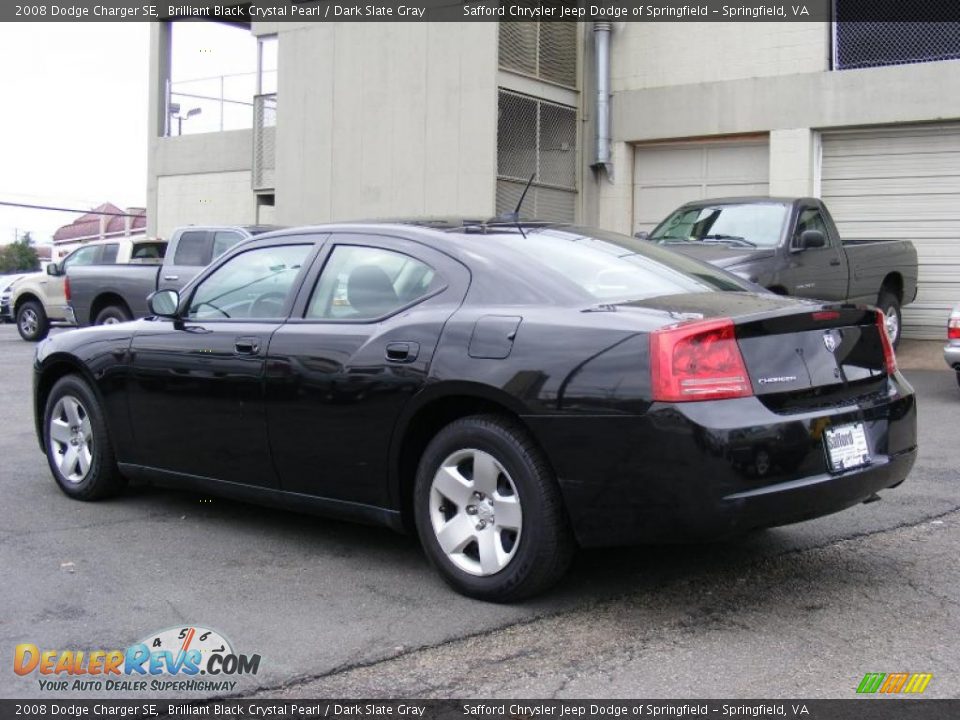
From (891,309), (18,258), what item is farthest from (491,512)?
(18,258)

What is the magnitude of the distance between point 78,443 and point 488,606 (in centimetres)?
306

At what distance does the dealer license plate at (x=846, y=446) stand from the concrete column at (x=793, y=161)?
42.5 ft

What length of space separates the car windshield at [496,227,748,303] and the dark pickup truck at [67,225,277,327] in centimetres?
1040

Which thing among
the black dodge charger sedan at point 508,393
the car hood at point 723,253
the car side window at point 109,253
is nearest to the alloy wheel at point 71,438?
the black dodge charger sedan at point 508,393

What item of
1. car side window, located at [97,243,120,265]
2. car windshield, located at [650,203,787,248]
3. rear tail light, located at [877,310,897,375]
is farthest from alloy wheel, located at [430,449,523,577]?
car side window, located at [97,243,120,265]

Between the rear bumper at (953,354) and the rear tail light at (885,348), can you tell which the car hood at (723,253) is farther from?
the rear tail light at (885,348)

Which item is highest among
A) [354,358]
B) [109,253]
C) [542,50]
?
[542,50]

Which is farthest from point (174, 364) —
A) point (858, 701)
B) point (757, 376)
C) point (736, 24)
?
point (736, 24)

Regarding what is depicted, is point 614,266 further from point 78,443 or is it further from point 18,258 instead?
point 18,258

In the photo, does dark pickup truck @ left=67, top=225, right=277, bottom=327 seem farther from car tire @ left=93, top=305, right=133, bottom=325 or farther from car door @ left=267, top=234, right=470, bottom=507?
car door @ left=267, top=234, right=470, bottom=507

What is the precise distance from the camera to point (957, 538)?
5.65 meters

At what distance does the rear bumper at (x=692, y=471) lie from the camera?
416 centimetres

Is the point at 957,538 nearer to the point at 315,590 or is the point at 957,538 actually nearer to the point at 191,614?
the point at 315,590

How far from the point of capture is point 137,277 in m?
16.6
